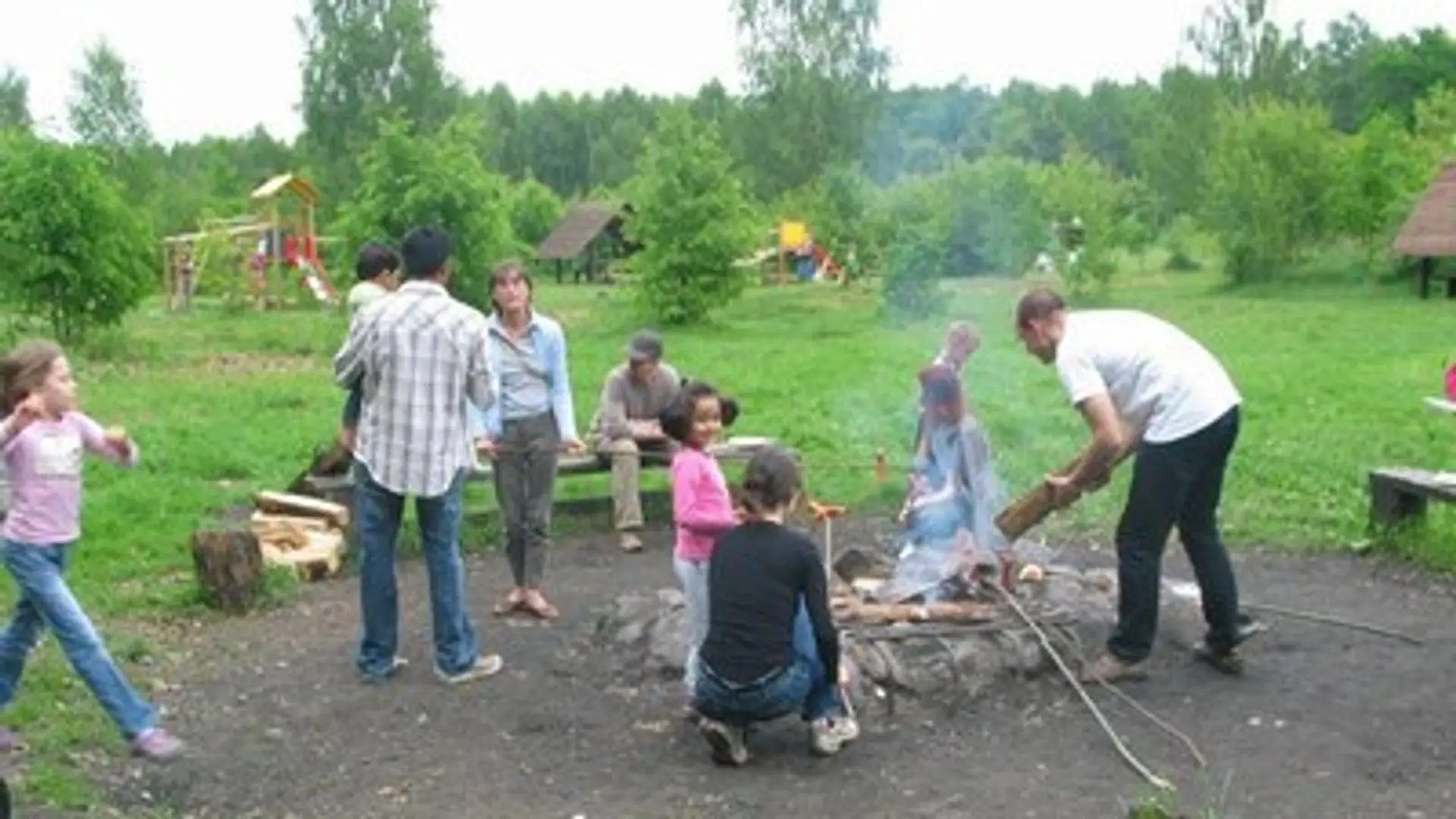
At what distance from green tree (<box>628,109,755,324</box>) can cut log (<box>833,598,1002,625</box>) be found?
20.6 meters

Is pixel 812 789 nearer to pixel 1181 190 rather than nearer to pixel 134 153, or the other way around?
Answer: pixel 1181 190

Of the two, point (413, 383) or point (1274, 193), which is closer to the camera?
point (413, 383)

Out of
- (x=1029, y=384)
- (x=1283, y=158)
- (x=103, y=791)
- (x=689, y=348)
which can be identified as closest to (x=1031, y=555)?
(x=103, y=791)

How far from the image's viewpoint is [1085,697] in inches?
242

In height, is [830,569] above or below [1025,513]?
below

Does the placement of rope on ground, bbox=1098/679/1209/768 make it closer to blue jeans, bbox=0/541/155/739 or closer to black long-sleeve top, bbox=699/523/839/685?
black long-sleeve top, bbox=699/523/839/685

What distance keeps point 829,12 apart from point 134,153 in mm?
24240

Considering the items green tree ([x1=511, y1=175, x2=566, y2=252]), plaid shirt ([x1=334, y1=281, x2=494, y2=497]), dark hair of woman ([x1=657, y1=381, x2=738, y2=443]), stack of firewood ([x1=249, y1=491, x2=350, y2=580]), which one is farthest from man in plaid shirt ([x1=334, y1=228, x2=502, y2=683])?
green tree ([x1=511, y1=175, x2=566, y2=252])

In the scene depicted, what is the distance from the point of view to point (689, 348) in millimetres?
22719

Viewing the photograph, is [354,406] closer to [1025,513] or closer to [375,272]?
[375,272]

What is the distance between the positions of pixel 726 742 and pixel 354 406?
235 centimetres

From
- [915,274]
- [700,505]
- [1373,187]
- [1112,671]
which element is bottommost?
[1112,671]

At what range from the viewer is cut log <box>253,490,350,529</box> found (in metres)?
9.26

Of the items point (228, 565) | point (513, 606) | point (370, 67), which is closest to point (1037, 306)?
point (513, 606)
